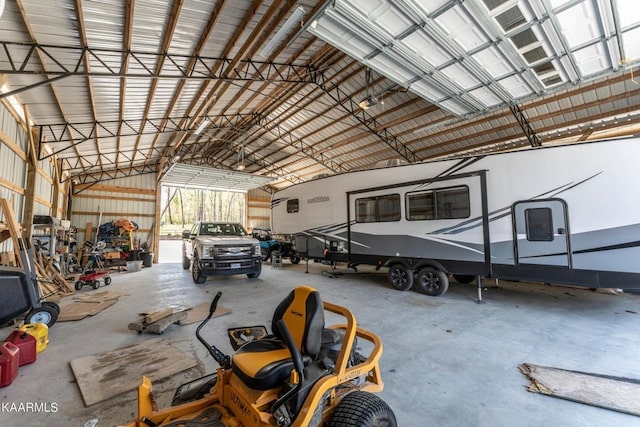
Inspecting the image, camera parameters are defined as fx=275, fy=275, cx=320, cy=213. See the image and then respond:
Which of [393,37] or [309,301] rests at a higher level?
[393,37]

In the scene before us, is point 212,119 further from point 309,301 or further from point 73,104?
point 309,301

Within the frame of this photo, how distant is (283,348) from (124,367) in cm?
228

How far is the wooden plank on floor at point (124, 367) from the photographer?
2.49 metres

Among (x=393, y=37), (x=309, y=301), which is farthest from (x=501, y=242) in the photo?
(x=309, y=301)

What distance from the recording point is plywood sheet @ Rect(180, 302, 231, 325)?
174 inches

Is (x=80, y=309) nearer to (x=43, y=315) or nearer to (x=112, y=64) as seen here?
(x=43, y=315)

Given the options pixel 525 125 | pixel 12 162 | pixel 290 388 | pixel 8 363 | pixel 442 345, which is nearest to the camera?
pixel 290 388

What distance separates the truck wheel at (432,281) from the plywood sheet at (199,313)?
411 cm

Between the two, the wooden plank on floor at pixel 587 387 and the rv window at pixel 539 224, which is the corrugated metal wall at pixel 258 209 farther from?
the wooden plank on floor at pixel 587 387

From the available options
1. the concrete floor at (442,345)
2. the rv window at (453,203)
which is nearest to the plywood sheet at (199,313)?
the concrete floor at (442,345)

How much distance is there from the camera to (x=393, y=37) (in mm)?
4305

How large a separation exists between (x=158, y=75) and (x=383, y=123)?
796 cm

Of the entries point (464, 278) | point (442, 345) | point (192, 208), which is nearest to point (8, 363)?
point (442, 345)

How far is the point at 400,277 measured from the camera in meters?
6.59
